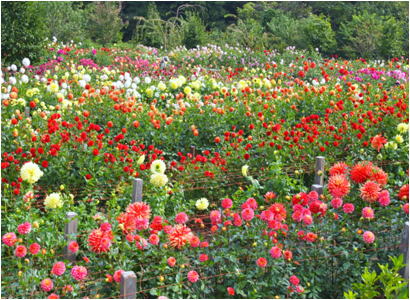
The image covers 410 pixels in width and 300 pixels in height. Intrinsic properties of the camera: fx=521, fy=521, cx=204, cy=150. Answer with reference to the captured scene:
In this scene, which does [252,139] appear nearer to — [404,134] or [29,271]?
[404,134]

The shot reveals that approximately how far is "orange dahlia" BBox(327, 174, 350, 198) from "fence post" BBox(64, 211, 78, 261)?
1.45 meters

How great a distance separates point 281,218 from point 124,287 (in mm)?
890

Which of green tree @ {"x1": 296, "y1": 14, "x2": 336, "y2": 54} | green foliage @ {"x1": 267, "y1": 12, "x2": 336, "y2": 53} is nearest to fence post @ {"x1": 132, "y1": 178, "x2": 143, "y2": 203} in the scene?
green foliage @ {"x1": 267, "y1": 12, "x2": 336, "y2": 53}

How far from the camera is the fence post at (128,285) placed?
227 cm

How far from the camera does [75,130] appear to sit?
4500mm

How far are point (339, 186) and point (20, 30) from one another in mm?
8280

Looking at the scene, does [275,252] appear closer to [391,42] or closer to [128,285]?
[128,285]

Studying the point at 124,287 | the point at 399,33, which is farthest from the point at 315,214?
the point at 399,33

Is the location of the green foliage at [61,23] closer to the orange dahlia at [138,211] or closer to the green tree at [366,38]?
the green tree at [366,38]

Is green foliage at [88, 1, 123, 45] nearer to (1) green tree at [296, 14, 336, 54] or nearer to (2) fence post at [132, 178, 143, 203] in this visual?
(1) green tree at [296, 14, 336, 54]

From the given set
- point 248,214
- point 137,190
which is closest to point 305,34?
point 137,190

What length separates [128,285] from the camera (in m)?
2.28

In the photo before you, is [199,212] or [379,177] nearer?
[379,177]

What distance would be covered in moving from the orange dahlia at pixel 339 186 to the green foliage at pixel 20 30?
8.14 metres
